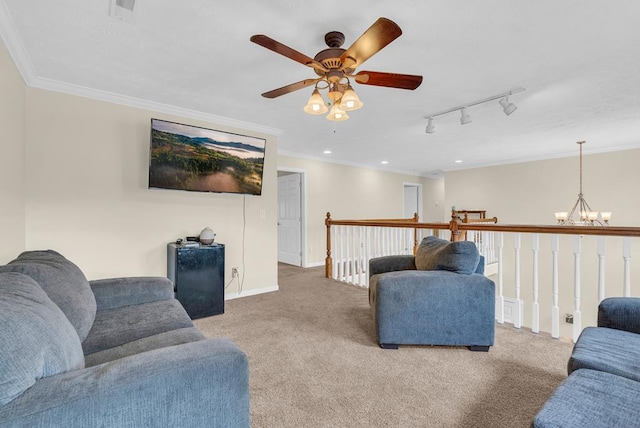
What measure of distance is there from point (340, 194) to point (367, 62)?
4174 millimetres

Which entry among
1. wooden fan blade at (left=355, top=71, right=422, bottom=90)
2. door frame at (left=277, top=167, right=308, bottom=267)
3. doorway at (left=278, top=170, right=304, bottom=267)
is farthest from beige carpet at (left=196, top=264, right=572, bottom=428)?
doorway at (left=278, top=170, right=304, bottom=267)

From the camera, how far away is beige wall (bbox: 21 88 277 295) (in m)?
2.65

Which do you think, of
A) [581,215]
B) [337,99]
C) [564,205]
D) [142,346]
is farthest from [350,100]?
[564,205]

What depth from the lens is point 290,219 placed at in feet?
20.1

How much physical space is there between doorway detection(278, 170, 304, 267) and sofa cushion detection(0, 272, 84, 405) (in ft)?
15.7

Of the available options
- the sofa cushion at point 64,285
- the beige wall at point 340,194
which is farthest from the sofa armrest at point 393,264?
the beige wall at point 340,194

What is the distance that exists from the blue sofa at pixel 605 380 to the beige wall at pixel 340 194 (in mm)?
4674

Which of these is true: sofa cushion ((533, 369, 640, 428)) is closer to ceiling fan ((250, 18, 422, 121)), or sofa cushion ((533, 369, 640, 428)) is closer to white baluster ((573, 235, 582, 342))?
white baluster ((573, 235, 582, 342))

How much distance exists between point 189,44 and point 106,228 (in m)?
1.98

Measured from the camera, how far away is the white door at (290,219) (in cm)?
593

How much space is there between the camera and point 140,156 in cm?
310

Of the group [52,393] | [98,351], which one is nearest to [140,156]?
[98,351]

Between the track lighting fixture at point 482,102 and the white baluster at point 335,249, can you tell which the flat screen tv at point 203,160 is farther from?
the track lighting fixture at point 482,102

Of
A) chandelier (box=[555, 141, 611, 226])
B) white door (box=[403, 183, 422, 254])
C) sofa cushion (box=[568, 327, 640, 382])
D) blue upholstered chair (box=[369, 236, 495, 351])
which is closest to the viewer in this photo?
sofa cushion (box=[568, 327, 640, 382])
